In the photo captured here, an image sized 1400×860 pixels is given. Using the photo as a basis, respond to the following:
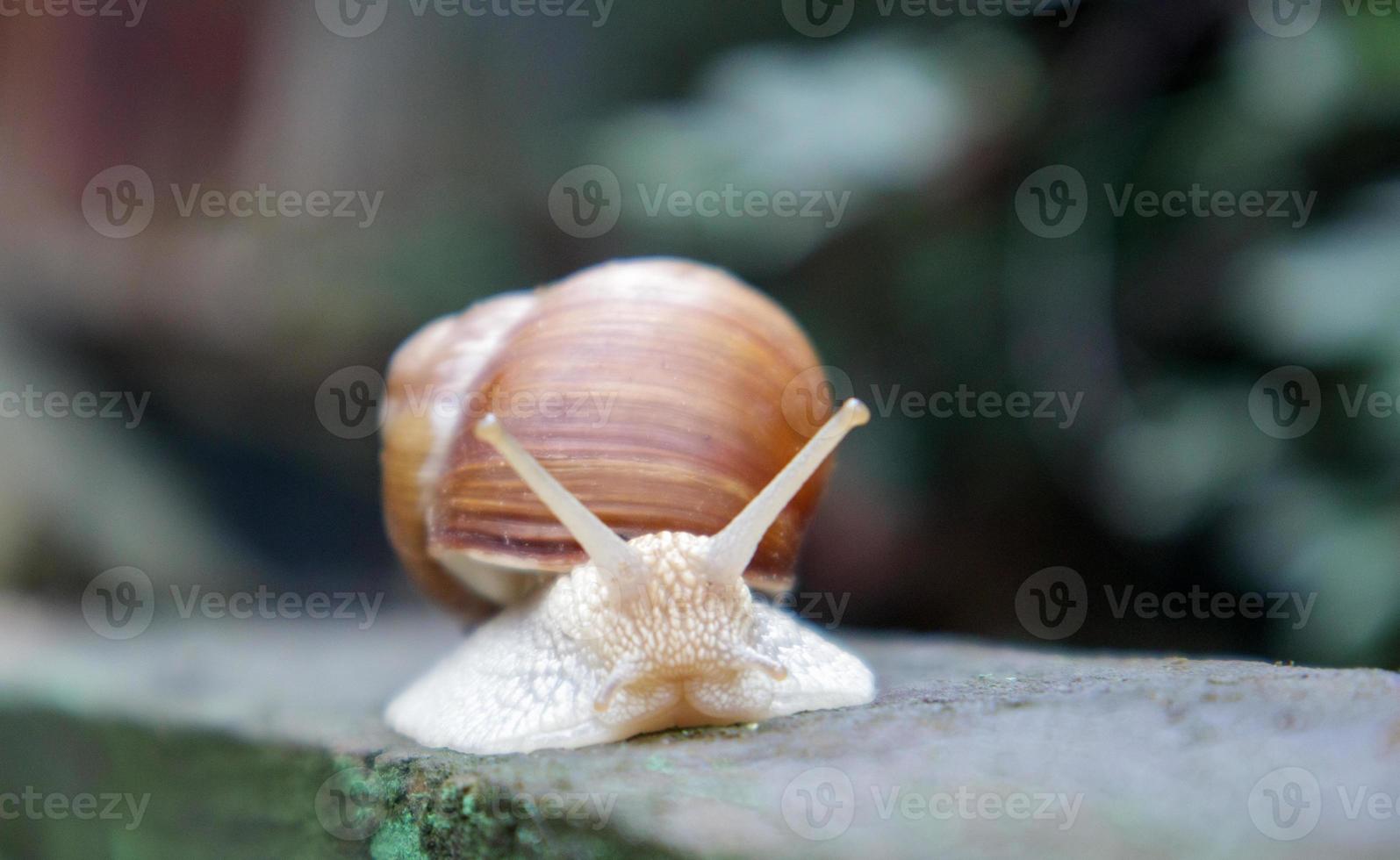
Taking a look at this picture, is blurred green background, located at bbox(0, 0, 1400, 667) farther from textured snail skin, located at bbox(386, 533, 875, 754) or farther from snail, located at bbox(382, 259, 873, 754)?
textured snail skin, located at bbox(386, 533, 875, 754)

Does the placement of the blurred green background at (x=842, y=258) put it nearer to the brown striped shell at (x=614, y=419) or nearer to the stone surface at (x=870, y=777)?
the stone surface at (x=870, y=777)

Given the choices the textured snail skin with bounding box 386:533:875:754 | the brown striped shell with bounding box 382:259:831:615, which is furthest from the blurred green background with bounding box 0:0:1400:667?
the textured snail skin with bounding box 386:533:875:754

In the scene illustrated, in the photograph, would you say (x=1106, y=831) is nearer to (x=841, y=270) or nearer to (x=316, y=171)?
(x=841, y=270)

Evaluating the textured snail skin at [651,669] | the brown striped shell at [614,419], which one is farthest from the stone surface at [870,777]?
the brown striped shell at [614,419]

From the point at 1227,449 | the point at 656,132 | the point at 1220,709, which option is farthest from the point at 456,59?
the point at 1220,709

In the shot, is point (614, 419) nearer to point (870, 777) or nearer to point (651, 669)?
point (651, 669)

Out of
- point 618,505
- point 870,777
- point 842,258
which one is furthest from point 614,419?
point 842,258
